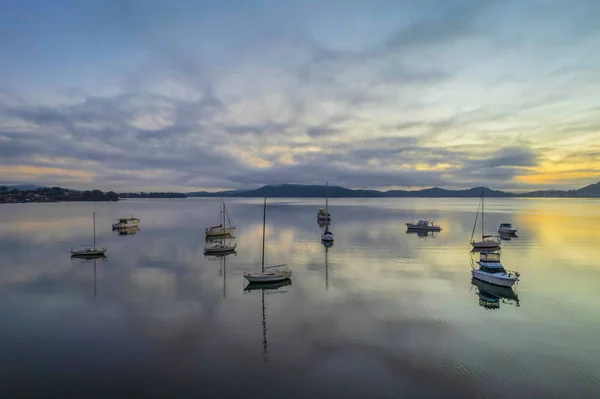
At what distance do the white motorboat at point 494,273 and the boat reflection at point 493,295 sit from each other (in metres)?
0.44

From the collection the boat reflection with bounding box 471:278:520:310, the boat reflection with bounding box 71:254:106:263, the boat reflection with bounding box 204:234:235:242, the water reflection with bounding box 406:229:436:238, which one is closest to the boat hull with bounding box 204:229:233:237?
the boat reflection with bounding box 204:234:235:242

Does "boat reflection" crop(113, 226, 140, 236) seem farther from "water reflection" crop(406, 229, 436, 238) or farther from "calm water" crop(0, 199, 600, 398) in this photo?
"water reflection" crop(406, 229, 436, 238)

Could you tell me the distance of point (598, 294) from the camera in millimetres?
30531

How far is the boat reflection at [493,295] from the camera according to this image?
2860 cm

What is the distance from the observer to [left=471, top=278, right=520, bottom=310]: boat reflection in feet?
93.8

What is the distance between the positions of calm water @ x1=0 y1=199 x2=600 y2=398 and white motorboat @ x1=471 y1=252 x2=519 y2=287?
1.60 m

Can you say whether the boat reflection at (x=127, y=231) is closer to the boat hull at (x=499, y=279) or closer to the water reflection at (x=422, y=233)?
the water reflection at (x=422, y=233)

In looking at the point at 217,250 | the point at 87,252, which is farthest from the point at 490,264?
the point at 87,252

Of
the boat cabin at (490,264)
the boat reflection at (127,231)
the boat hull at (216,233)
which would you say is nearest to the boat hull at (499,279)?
the boat cabin at (490,264)

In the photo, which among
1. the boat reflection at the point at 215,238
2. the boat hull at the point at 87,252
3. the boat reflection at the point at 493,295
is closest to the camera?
the boat reflection at the point at 493,295

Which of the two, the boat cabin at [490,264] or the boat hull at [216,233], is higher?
the boat cabin at [490,264]

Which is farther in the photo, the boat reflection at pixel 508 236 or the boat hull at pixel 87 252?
the boat reflection at pixel 508 236

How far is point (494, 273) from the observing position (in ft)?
112

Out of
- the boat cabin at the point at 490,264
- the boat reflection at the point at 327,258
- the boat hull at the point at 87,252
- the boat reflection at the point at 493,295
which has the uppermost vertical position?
the boat cabin at the point at 490,264
